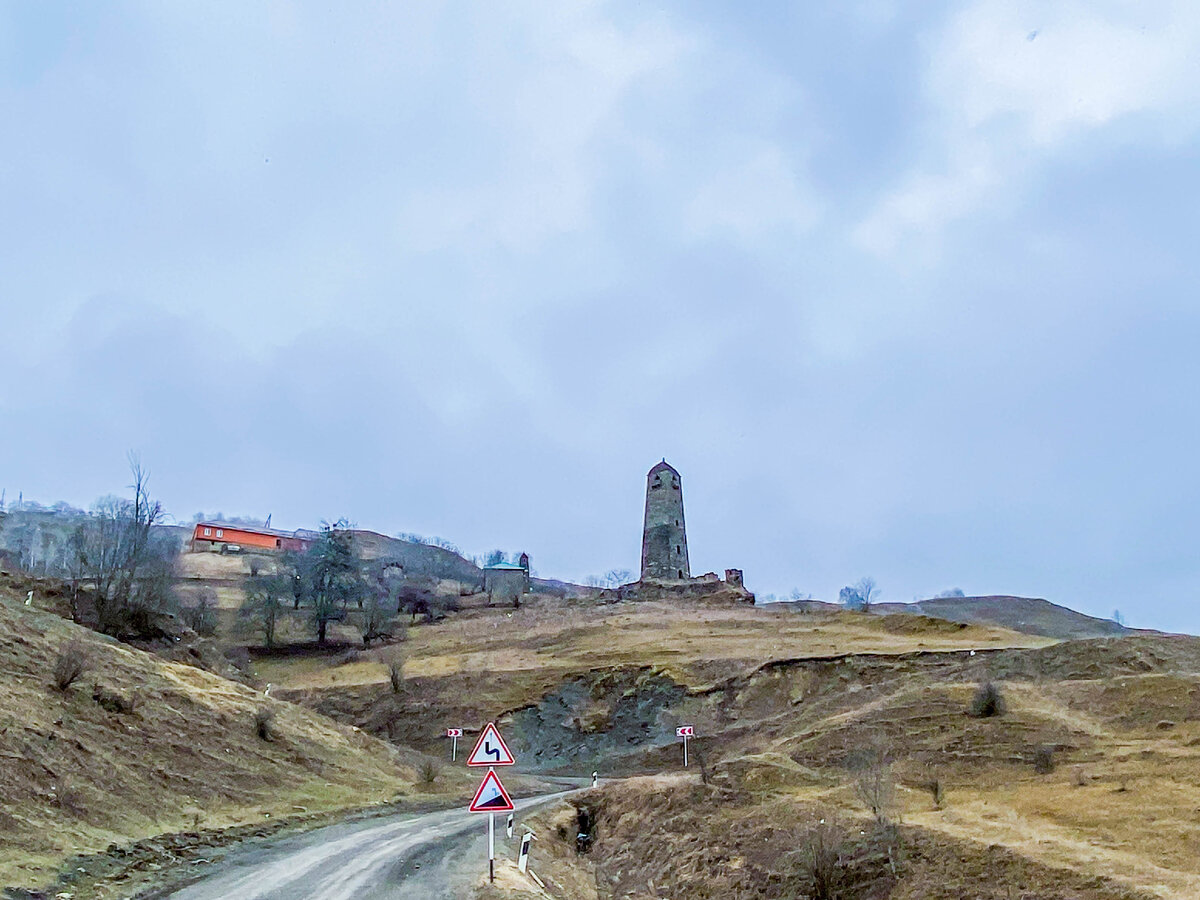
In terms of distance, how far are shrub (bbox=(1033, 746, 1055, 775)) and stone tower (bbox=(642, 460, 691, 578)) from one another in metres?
60.2

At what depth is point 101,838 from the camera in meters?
13.8

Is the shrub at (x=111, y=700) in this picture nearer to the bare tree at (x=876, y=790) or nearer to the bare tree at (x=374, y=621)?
→ the bare tree at (x=876, y=790)

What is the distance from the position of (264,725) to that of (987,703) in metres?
20.3

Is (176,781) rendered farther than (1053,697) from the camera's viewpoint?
No

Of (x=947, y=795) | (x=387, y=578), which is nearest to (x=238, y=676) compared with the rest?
(x=947, y=795)

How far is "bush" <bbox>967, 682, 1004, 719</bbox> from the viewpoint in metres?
24.4

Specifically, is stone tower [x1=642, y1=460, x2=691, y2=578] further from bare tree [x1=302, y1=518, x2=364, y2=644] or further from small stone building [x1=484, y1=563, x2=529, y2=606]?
bare tree [x1=302, y1=518, x2=364, y2=644]

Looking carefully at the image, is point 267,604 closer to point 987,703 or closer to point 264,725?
point 264,725

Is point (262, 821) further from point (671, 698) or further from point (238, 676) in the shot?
point (671, 698)

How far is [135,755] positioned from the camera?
18.3 metres

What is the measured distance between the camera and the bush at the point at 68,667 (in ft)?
62.4

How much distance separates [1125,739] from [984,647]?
931 inches

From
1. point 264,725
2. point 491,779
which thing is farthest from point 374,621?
point 491,779

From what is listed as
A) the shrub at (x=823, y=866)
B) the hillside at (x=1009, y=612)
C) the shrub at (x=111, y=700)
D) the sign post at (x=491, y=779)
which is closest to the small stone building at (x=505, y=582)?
the hillside at (x=1009, y=612)
